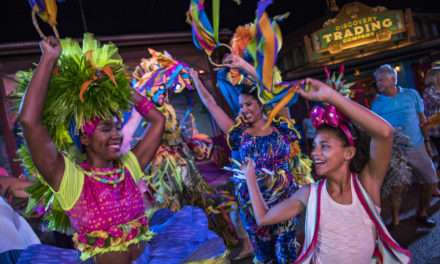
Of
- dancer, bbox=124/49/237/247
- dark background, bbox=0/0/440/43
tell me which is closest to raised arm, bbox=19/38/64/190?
dancer, bbox=124/49/237/247

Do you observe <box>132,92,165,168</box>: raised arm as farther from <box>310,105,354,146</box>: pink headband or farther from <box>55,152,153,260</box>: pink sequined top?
<box>310,105,354,146</box>: pink headband

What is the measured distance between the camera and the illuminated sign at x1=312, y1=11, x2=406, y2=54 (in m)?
12.8

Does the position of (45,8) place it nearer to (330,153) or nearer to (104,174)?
(104,174)

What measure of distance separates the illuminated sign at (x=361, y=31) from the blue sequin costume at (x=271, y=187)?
1039 centimetres

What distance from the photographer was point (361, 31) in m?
12.8

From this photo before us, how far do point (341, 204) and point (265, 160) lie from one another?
3.82ft

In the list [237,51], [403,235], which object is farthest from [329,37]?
[237,51]

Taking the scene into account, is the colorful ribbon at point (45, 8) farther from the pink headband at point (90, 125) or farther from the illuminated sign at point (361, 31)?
the illuminated sign at point (361, 31)

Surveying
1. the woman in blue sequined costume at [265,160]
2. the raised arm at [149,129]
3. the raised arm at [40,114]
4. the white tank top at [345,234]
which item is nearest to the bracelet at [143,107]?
the raised arm at [149,129]

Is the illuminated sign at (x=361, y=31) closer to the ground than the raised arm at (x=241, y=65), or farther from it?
farther from it

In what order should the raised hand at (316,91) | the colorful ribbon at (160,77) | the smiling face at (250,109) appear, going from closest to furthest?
the raised hand at (316,91), the smiling face at (250,109), the colorful ribbon at (160,77)

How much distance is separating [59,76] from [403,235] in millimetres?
3969

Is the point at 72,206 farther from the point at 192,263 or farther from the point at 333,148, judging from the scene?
the point at 333,148

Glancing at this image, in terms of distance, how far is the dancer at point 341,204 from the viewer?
1.93 m
